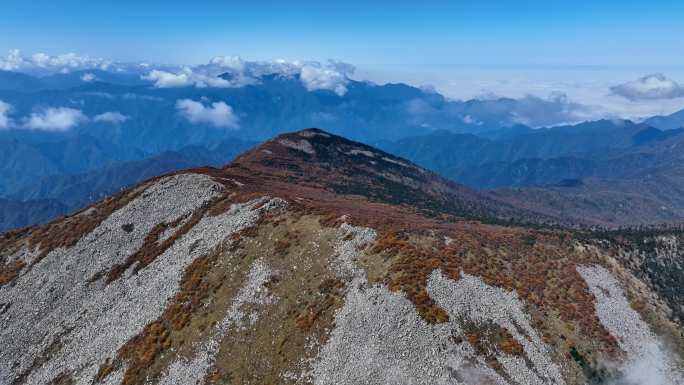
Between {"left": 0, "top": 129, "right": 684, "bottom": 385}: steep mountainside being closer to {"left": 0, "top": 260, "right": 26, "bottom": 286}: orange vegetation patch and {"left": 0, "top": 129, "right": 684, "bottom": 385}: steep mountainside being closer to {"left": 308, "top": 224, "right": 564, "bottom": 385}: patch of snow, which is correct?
{"left": 308, "top": 224, "right": 564, "bottom": 385}: patch of snow

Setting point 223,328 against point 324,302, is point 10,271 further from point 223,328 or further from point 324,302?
point 324,302

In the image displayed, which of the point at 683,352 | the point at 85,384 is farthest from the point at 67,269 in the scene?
the point at 683,352

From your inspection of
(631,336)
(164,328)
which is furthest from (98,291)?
(631,336)

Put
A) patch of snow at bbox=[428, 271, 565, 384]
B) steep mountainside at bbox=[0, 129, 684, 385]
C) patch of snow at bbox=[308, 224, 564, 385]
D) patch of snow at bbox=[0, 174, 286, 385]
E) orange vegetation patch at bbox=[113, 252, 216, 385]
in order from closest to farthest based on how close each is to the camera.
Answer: patch of snow at bbox=[308, 224, 564, 385]
patch of snow at bbox=[428, 271, 565, 384]
steep mountainside at bbox=[0, 129, 684, 385]
orange vegetation patch at bbox=[113, 252, 216, 385]
patch of snow at bbox=[0, 174, 286, 385]

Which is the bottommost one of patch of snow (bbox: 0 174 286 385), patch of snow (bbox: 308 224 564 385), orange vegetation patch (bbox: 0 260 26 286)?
orange vegetation patch (bbox: 0 260 26 286)

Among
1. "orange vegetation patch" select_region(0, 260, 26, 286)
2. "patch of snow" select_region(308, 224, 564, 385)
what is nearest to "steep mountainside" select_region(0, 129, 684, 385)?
"patch of snow" select_region(308, 224, 564, 385)

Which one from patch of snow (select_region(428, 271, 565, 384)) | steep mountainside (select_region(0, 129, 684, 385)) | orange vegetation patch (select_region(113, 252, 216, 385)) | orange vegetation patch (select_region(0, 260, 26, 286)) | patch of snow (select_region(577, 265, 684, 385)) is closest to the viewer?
patch of snow (select_region(428, 271, 565, 384))

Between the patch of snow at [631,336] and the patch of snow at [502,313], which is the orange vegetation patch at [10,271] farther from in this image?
the patch of snow at [631,336]

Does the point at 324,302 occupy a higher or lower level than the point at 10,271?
higher

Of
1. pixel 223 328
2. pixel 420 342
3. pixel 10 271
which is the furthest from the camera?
pixel 10 271
